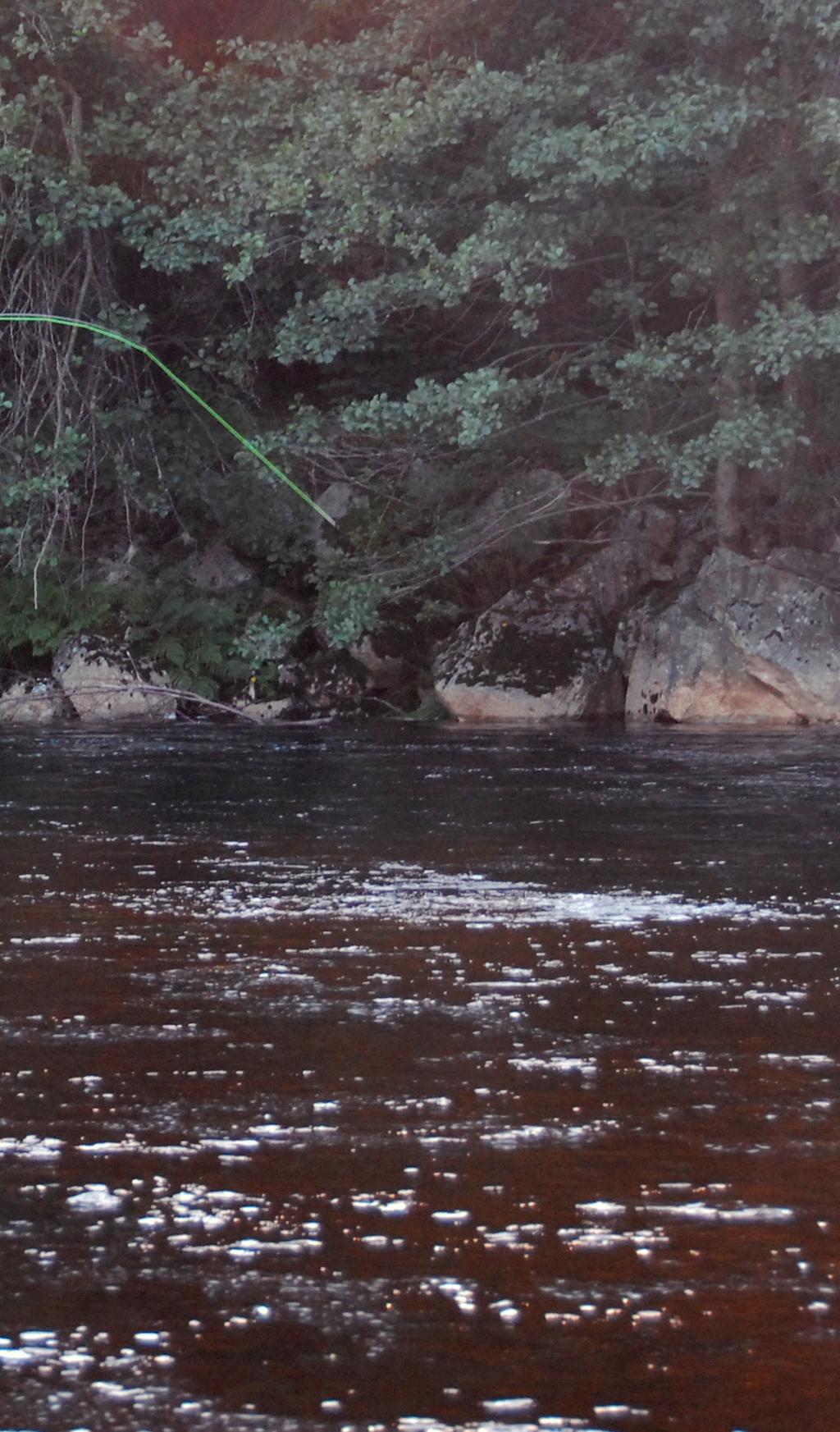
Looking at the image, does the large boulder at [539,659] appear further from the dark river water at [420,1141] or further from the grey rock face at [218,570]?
the dark river water at [420,1141]

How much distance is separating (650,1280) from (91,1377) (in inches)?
27.3

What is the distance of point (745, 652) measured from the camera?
1429 cm

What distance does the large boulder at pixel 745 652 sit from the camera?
556 inches

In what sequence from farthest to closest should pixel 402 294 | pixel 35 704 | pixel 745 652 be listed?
pixel 35 704 < pixel 745 652 < pixel 402 294

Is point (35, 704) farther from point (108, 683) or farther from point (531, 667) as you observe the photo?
point (531, 667)

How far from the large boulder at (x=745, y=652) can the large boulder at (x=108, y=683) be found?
159 inches

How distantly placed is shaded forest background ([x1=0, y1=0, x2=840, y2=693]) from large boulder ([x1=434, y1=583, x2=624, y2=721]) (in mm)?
646

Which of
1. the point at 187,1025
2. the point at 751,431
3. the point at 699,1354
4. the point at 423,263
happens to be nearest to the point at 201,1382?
the point at 699,1354

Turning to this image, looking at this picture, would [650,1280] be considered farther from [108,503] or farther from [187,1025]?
[108,503]

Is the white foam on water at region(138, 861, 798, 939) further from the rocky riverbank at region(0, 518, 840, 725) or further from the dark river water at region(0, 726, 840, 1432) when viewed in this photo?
the rocky riverbank at region(0, 518, 840, 725)

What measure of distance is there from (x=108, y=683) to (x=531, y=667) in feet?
12.0

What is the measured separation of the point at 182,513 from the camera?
17406mm

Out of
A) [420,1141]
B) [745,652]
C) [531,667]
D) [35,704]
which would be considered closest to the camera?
[420,1141]

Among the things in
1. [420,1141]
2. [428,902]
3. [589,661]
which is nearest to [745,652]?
[589,661]
